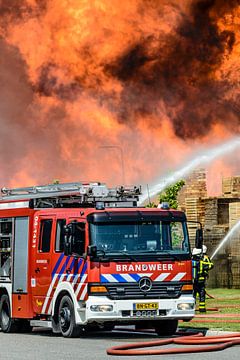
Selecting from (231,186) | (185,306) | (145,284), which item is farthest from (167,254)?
(231,186)

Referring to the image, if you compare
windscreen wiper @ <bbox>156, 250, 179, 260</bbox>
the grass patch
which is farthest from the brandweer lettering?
the grass patch

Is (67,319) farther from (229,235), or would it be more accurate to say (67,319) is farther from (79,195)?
(229,235)

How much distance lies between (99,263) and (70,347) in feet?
8.03

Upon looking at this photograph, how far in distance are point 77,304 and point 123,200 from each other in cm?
307

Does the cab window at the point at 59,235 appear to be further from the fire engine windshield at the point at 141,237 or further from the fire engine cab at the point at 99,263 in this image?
the fire engine windshield at the point at 141,237

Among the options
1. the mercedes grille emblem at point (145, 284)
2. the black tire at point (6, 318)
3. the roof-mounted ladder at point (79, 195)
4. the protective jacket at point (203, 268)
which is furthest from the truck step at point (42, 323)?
the protective jacket at point (203, 268)

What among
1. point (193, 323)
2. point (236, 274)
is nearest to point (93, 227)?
point (193, 323)

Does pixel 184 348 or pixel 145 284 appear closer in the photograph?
pixel 184 348

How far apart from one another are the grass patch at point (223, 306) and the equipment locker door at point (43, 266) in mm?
3424

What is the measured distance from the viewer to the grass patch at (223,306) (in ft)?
85.0

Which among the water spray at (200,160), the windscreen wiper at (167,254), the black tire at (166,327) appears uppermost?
the water spray at (200,160)

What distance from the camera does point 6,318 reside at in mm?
27703

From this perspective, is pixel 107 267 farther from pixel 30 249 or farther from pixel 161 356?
pixel 161 356

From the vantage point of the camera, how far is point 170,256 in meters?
25.0
